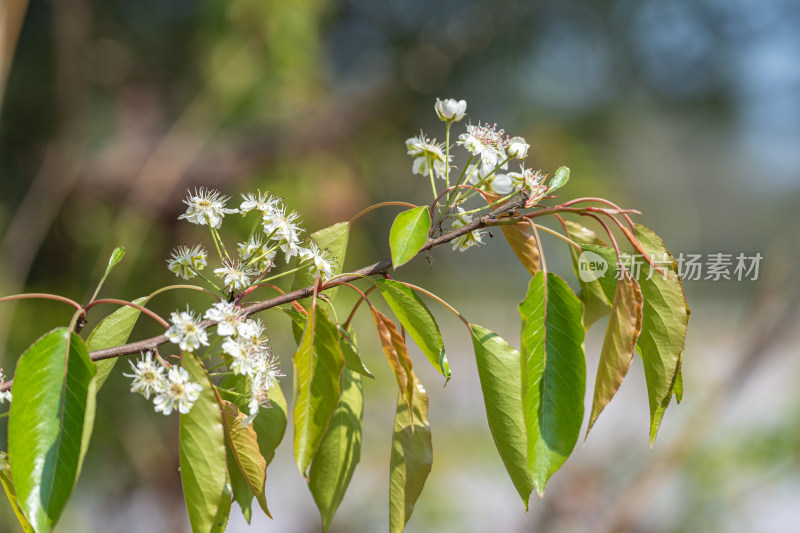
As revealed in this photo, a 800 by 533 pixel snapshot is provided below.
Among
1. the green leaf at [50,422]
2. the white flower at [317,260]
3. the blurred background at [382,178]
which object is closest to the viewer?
the green leaf at [50,422]

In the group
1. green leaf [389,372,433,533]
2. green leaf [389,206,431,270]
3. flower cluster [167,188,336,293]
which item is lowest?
green leaf [389,372,433,533]

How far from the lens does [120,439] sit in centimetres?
162

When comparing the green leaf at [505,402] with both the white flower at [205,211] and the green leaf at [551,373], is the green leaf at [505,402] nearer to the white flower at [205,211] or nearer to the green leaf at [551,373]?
the green leaf at [551,373]

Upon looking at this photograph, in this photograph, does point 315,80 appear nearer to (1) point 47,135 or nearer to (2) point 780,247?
(1) point 47,135

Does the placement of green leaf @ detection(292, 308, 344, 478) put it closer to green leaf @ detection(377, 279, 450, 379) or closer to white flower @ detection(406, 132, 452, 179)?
green leaf @ detection(377, 279, 450, 379)

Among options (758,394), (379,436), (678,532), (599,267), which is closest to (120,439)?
(379,436)

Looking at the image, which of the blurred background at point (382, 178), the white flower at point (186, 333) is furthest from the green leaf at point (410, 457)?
the blurred background at point (382, 178)

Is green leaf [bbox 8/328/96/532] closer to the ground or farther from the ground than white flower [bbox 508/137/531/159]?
closer to the ground

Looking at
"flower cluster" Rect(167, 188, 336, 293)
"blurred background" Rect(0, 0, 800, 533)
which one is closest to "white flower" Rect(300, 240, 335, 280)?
"flower cluster" Rect(167, 188, 336, 293)

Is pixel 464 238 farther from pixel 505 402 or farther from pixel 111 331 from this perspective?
pixel 111 331

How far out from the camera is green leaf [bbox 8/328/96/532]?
10.2 inches

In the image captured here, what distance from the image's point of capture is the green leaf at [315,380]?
0.97 ft

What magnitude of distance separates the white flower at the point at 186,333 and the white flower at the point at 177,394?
1 centimetres

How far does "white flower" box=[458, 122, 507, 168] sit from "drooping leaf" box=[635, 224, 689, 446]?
0.37 ft
